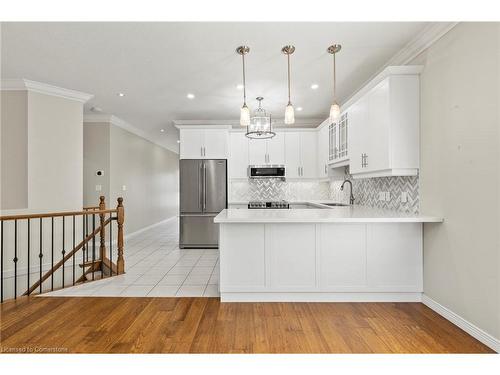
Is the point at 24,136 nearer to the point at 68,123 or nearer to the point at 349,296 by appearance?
the point at 68,123

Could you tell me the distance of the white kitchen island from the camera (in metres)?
2.61

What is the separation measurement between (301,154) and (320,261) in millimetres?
Result: 3122

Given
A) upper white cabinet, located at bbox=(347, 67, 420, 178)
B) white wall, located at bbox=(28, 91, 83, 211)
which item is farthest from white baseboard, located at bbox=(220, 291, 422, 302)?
white wall, located at bbox=(28, 91, 83, 211)

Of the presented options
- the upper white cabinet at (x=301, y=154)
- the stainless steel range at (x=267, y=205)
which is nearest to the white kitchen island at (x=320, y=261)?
the stainless steel range at (x=267, y=205)

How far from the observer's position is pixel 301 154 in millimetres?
Result: 5398

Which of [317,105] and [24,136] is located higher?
[317,105]

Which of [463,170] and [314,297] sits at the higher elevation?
[463,170]

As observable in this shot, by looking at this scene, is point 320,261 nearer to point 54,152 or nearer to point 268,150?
point 268,150

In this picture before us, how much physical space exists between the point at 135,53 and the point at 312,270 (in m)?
2.98

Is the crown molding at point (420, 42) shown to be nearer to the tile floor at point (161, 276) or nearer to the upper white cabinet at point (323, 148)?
the upper white cabinet at point (323, 148)

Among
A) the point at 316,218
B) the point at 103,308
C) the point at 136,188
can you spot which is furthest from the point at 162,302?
the point at 136,188

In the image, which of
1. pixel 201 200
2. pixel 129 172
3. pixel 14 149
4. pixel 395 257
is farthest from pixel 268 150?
pixel 14 149

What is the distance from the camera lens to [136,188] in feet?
22.5

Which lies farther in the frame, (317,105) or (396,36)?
(317,105)
